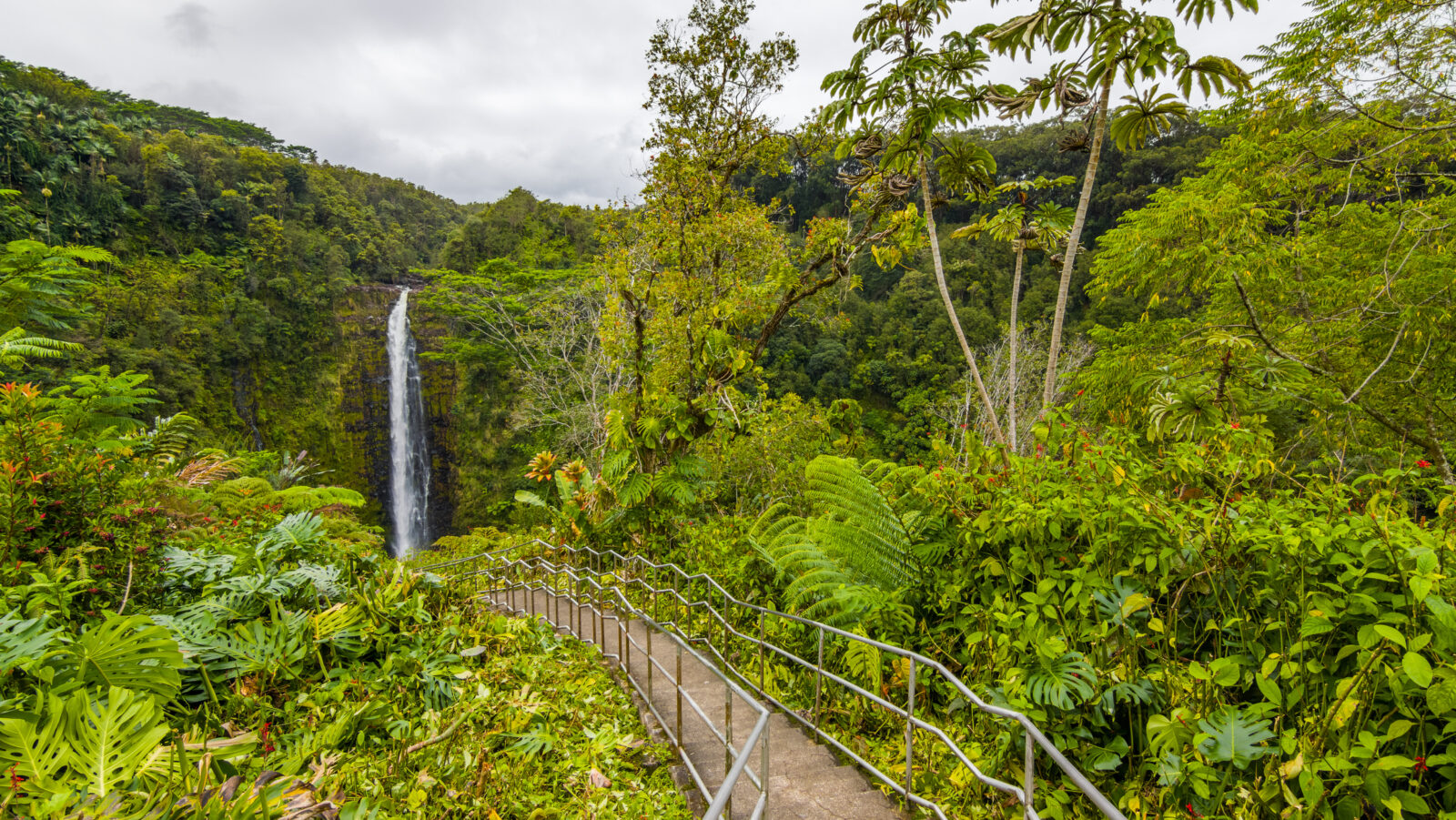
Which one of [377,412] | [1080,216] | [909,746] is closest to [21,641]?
[909,746]

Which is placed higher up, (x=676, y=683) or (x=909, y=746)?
(x=909, y=746)

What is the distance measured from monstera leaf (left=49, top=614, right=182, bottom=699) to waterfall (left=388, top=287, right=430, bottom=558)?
20.8m

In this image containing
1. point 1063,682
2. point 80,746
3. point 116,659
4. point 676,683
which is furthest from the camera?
point 676,683

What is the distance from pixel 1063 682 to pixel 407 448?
24.8m

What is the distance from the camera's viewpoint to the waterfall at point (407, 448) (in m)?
21.9

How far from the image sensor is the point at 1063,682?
2.33 m

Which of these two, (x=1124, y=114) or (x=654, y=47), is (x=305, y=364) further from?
(x=1124, y=114)

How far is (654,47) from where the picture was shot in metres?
7.11

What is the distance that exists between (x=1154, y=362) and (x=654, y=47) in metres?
6.62

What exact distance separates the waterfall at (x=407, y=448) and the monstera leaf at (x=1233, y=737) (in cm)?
2334

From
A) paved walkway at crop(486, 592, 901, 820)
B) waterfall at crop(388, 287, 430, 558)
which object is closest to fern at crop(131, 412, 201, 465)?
paved walkway at crop(486, 592, 901, 820)

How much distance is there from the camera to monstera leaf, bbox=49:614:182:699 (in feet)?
7.76

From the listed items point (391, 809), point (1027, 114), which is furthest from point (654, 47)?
point (391, 809)

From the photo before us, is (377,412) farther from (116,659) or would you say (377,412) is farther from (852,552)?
(852,552)
